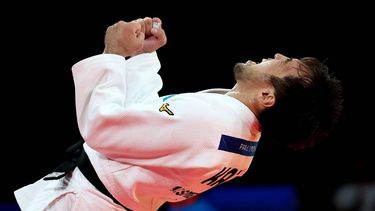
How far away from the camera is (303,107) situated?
2953mm

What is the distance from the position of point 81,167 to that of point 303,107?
3.54 feet

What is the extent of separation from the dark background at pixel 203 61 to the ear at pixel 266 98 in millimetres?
3403

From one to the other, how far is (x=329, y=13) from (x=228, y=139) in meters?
4.51

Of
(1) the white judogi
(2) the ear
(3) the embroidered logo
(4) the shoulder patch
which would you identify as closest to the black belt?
(1) the white judogi

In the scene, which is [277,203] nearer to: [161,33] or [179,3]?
[179,3]

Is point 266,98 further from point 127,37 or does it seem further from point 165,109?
point 127,37

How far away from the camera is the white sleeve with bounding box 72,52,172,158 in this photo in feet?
8.99

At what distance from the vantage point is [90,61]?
2861mm

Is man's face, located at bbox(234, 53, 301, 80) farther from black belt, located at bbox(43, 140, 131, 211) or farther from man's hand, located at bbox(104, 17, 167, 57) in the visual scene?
black belt, located at bbox(43, 140, 131, 211)

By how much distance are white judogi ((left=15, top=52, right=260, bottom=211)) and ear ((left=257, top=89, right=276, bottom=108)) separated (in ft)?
0.27

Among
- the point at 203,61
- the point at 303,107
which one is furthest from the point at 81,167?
the point at 203,61

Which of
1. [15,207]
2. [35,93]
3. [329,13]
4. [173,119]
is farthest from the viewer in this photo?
[329,13]

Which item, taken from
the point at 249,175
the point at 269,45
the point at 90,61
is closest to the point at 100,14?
the point at 269,45

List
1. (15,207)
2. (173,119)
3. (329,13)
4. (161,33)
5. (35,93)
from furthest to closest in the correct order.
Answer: (329,13) → (35,93) → (15,207) → (161,33) → (173,119)
